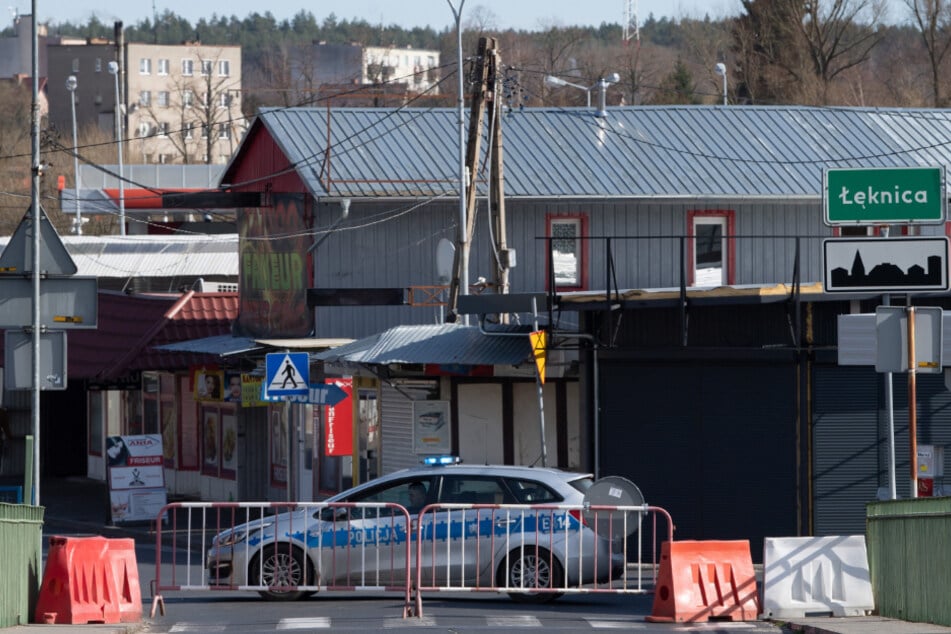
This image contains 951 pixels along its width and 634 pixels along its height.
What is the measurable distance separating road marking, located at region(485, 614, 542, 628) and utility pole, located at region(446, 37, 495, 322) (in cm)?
951

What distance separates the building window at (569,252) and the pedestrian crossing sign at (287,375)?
9.69 metres

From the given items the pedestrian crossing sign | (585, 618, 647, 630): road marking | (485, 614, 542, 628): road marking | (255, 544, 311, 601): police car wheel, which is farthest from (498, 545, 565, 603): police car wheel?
the pedestrian crossing sign

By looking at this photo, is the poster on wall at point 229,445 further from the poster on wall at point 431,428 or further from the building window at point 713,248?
the building window at point 713,248

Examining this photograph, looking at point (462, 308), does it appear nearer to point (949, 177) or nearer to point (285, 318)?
point (285, 318)

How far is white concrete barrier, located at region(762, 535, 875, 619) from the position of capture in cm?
1416

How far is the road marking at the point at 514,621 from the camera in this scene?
46.3 feet

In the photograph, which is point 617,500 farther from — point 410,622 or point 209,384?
point 209,384

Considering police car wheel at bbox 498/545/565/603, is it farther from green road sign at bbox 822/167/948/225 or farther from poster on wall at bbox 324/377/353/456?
poster on wall at bbox 324/377/353/456

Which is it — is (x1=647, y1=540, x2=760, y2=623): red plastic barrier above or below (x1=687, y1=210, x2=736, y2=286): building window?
below

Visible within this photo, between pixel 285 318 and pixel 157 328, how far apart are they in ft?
10.2

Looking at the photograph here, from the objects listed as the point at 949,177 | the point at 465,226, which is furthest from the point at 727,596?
the point at 949,177

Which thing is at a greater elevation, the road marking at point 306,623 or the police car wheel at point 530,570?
the police car wheel at point 530,570

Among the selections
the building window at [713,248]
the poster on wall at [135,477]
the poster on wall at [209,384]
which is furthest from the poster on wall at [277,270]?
the building window at [713,248]

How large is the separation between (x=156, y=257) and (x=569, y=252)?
18.5 meters
